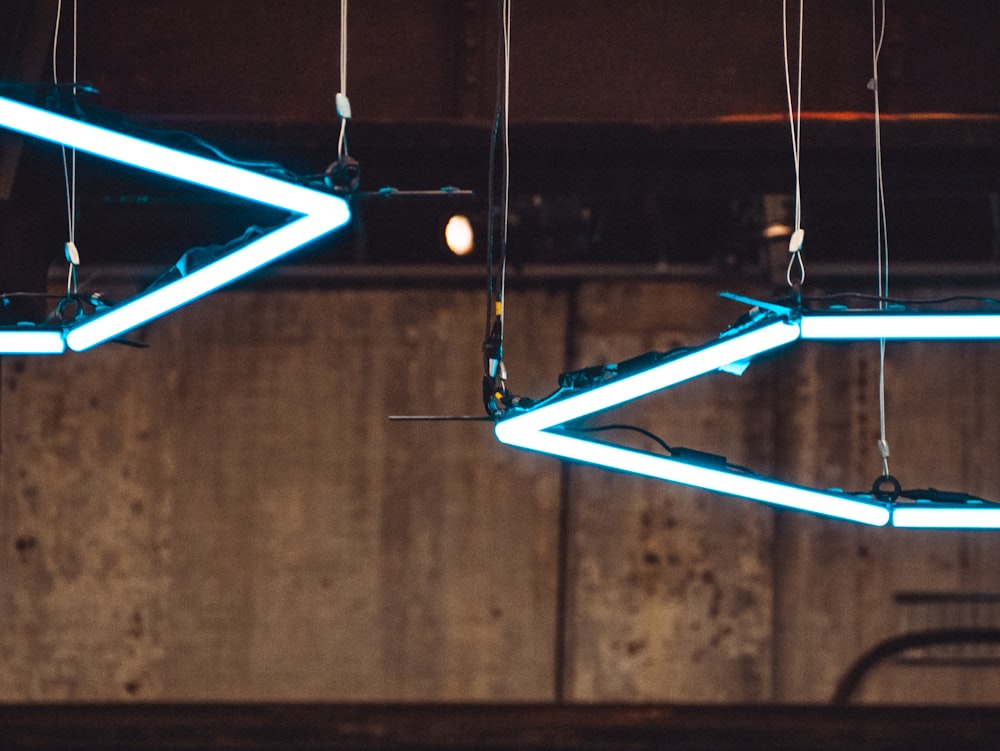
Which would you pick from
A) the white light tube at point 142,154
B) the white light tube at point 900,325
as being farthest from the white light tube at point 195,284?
the white light tube at point 900,325

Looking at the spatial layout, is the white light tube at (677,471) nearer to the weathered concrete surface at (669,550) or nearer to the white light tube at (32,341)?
the white light tube at (32,341)

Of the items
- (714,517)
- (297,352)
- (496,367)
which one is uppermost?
(297,352)

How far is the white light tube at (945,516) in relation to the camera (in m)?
2.71

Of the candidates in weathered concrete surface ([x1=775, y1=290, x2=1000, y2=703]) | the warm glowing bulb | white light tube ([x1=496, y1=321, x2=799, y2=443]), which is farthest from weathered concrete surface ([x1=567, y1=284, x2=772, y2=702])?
white light tube ([x1=496, y1=321, x2=799, y2=443])

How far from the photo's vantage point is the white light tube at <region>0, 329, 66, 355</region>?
2.49m

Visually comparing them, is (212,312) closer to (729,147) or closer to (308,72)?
(308,72)

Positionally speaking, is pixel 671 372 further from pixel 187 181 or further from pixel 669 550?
pixel 669 550

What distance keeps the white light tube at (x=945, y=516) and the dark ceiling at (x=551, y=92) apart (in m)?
1.76

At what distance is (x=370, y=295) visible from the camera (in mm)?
6504

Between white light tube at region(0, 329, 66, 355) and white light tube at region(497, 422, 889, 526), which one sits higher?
white light tube at region(0, 329, 66, 355)

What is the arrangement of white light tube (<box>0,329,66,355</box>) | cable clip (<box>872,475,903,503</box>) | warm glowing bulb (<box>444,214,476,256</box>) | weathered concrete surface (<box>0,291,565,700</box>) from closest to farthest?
1. white light tube (<box>0,329,66,355</box>)
2. cable clip (<box>872,475,903,503</box>)
3. warm glowing bulb (<box>444,214,476,256</box>)
4. weathered concrete surface (<box>0,291,565,700</box>)

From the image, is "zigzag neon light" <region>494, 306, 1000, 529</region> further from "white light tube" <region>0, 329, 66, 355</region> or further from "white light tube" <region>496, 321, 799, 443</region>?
"white light tube" <region>0, 329, 66, 355</region>

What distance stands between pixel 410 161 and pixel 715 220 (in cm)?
185

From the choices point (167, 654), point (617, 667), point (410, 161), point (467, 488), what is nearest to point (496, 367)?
point (410, 161)
